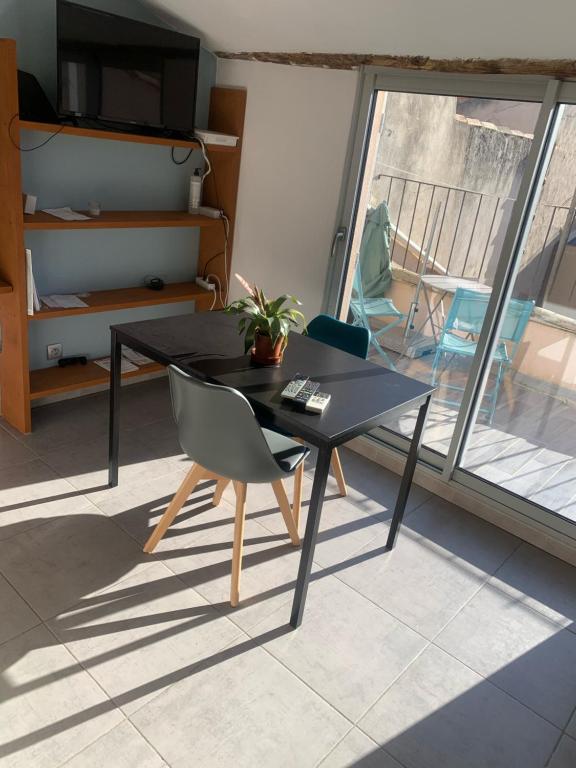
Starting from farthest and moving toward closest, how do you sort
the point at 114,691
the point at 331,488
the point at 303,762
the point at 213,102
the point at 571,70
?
the point at 213,102
the point at 331,488
the point at 571,70
the point at 114,691
the point at 303,762

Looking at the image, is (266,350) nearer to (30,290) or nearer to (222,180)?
(30,290)

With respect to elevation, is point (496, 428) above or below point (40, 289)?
below

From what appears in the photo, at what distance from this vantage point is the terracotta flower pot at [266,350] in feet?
7.84

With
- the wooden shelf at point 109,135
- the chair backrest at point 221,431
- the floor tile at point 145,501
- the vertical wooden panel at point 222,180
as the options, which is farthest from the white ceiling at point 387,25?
the floor tile at point 145,501

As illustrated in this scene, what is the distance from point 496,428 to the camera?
3207 mm


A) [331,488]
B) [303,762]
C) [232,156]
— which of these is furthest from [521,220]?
[303,762]

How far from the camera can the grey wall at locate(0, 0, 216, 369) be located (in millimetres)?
2947

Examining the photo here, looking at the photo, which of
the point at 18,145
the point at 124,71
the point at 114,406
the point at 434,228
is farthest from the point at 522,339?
the point at 18,145

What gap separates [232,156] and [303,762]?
10.5 ft

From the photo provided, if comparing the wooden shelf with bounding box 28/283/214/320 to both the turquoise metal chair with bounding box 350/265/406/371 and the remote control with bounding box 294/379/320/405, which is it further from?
the remote control with bounding box 294/379/320/405

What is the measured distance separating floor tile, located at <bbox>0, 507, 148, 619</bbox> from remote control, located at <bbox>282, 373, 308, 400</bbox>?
3.03 ft

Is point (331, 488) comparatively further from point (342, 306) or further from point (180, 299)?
point (180, 299)

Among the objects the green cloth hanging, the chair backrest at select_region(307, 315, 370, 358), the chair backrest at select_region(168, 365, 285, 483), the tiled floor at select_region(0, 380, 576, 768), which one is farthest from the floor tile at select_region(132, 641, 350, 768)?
the green cloth hanging

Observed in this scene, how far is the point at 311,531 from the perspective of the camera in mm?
2064
